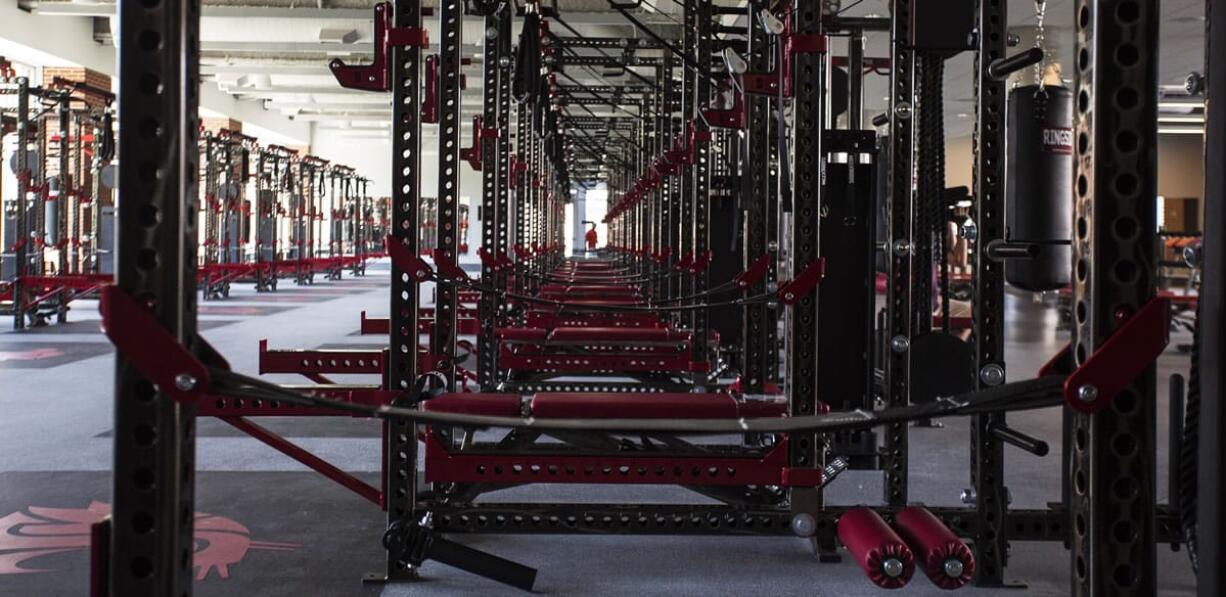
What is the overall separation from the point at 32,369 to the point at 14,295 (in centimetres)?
317

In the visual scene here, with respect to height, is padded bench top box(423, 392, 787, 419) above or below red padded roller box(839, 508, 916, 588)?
above

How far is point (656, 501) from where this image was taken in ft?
12.9

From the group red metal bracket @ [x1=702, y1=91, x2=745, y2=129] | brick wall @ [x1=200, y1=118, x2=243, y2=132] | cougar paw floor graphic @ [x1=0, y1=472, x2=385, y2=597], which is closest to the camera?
cougar paw floor graphic @ [x1=0, y1=472, x2=385, y2=597]

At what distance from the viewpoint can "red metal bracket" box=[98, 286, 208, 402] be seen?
1.38 metres

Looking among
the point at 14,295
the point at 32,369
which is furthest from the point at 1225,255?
the point at 14,295

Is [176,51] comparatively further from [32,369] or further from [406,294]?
[32,369]

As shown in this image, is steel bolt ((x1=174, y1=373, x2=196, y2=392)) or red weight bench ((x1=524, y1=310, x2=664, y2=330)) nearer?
steel bolt ((x1=174, y1=373, x2=196, y2=392))

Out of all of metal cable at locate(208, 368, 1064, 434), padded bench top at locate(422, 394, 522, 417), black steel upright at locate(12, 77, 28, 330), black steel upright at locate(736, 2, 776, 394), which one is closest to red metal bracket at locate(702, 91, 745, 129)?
black steel upright at locate(736, 2, 776, 394)

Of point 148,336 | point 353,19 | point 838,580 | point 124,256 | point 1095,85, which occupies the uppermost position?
point 353,19

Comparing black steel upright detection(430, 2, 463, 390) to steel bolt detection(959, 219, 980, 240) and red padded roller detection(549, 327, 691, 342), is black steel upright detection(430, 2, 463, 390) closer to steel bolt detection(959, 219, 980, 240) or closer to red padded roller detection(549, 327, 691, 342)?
red padded roller detection(549, 327, 691, 342)

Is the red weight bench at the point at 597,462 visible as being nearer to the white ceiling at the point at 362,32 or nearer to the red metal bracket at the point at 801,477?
the red metal bracket at the point at 801,477

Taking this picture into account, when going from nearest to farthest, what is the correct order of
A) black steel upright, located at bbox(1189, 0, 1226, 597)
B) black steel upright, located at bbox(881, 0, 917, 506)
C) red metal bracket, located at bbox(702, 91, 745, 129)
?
black steel upright, located at bbox(1189, 0, 1226, 597)
black steel upright, located at bbox(881, 0, 917, 506)
red metal bracket, located at bbox(702, 91, 745, 129)

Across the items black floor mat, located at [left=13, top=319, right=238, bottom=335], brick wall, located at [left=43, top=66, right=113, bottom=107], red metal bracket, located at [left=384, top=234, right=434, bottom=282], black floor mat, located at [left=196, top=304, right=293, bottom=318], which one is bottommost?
black floor mat, located at [left=13, top=319, right=238, bottom=335]

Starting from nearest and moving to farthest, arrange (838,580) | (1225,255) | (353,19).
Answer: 1. (1225,255)
2. (838,580)
3. (353,19)
